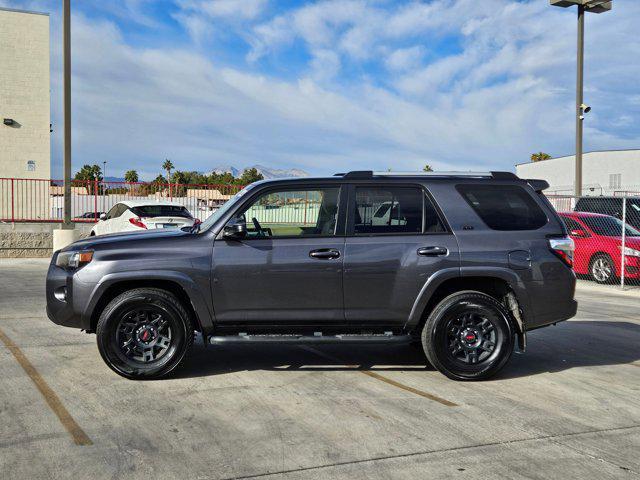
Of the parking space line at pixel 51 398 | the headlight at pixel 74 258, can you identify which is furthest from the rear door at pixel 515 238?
the parking space line at pixel 51 398

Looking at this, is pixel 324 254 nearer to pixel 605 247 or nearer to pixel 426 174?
pixel 426 174

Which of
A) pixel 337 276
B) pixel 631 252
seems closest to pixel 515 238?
pixel 337 276

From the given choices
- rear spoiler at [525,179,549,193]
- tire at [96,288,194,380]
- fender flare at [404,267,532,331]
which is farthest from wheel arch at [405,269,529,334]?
tire at [96,288,194,380]

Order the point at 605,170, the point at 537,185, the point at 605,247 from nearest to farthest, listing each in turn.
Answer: the point at 537,185
the point at 605,247
the point at 605,170

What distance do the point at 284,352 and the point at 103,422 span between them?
271 cm

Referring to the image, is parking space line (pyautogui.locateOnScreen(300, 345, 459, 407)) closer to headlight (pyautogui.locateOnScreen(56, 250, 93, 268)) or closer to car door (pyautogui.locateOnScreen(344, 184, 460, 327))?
car door (pyautogui.locateOnScreen(344, 184, 460, 327))

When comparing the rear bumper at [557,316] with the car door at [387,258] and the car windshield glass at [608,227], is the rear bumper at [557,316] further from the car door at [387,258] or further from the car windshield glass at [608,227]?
→ the car windshield glass at [608,227]

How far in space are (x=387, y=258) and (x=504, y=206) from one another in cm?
130

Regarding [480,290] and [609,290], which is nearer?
[480,290]

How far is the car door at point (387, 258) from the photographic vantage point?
5953mm

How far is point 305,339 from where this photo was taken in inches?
231

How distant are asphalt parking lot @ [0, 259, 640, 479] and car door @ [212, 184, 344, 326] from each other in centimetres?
63

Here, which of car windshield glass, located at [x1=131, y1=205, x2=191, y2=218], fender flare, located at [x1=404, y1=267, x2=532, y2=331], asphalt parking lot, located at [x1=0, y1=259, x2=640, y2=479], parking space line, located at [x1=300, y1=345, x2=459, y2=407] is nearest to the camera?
asphalt parking lot, located at [x1=0, y1=259, x2=640, y2=479]

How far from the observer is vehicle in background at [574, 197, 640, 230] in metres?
17.0
